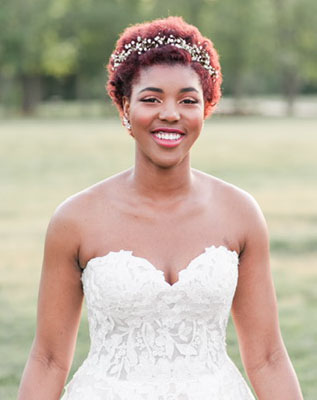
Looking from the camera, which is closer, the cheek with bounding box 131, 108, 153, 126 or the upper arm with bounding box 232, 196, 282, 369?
the cheek with bounding box 131, 108, 153, 126

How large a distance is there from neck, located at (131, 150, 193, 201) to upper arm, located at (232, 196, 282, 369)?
8.2 inches

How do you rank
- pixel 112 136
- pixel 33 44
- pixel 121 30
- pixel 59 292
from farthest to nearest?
1. pixel 121 30
2. pixel 33 44
3. pixel 112 136
4. pixel 59 292

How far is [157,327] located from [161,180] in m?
0.45

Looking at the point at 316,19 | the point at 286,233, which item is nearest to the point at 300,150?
the point at 286,233

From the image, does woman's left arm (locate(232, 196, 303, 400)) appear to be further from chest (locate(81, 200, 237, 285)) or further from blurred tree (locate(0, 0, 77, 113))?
blurred tree (locate(0, 0, 77, 113))

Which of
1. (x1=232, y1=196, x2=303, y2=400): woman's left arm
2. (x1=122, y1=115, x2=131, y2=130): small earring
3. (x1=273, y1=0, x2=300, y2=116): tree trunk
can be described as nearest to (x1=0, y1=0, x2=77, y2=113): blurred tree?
(x1=273, y1=0, x2=300, y2=116): tree trunk

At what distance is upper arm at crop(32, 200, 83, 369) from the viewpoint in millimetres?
2691

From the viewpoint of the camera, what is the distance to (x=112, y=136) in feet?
131

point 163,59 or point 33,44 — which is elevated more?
point 33,44

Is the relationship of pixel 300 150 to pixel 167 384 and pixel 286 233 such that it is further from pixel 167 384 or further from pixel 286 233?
pixel 167 384

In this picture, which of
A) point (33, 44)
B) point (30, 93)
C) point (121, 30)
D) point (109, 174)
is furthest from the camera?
point (121, 30)

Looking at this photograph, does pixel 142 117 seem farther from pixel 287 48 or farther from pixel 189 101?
pixel 287 48

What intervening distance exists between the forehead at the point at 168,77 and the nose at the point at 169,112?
0.05 m

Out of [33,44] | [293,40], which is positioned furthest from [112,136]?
[293,40]
